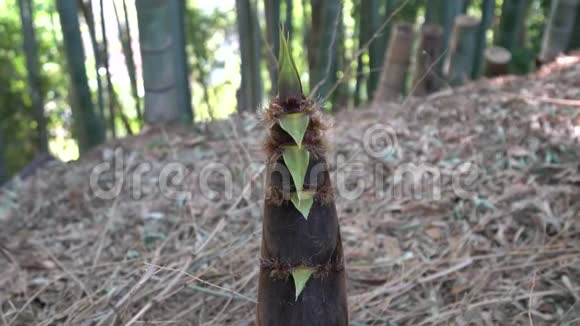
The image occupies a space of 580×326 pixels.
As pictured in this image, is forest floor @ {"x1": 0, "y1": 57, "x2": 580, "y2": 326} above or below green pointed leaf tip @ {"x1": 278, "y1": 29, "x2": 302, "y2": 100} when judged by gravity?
below

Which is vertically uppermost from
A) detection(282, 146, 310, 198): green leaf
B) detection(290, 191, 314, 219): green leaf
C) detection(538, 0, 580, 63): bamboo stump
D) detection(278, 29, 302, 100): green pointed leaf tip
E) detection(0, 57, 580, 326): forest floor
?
detection(538, 0, 580, 63): bamboo stump

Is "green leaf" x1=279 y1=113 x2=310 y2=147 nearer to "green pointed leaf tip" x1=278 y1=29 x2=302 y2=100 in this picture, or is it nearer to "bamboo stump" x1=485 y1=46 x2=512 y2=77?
"green pointed leaf tip" x1=278 y1=29 x2=302 y2=100

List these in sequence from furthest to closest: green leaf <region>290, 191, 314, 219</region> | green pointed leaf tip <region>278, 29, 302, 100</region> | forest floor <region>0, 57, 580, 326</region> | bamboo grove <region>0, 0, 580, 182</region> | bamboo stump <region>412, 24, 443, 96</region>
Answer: bamboo stump <region>412, 24, 443, 96</region> → bamboo grove <region>0, 0, 580, 182</region> → forest floor <region>0, 57, 580, 326</region> → green leaf <region>290, 191, 314, 219</region> → green pointed leaf tip <region>278, 29, 302, 100</region>

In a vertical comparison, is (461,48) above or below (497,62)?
above

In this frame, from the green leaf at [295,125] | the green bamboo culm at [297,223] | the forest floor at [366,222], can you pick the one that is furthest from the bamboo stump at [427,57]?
the green leaf at [295,125]

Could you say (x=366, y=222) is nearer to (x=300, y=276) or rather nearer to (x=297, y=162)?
(x=300, y=276)

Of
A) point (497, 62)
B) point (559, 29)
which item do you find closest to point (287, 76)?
point (497, 62)

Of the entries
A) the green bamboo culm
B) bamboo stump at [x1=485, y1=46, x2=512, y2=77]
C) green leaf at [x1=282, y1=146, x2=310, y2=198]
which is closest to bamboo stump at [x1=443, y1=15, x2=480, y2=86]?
bamboo stump at [x1=485, y1=46, x2=512, y2=77]

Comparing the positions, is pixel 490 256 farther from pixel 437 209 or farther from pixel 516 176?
pixel 516 176
